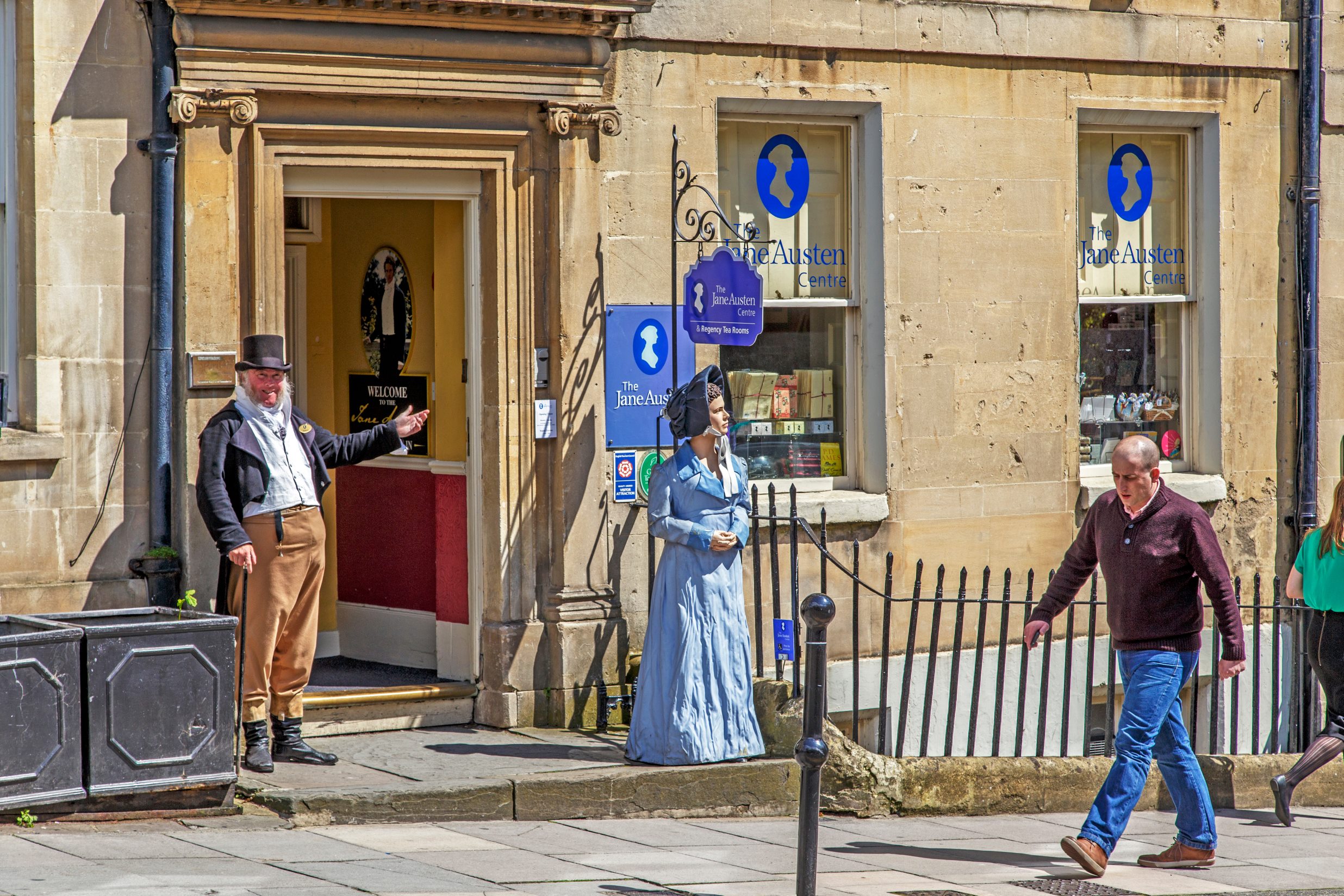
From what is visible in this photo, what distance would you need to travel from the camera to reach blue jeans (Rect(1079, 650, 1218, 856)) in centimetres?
670

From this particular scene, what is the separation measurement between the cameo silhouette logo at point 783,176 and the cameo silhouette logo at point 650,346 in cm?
112

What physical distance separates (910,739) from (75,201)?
5.60 metres

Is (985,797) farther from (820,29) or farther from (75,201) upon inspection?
(75,201)

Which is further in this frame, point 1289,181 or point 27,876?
point 1289,181

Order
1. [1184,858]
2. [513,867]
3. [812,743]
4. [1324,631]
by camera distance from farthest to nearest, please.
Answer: [1324,631] → [1184,858] → [513,867] → [812,743]

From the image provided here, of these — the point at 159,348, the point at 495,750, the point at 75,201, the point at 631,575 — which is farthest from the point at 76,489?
the point at 631,575

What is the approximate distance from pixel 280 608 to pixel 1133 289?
6.08m

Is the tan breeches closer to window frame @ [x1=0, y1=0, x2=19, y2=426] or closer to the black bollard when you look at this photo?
window frame @ [x1=0, y1=0, x2=19, y2=426]

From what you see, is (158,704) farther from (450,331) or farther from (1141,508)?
(1141,508)

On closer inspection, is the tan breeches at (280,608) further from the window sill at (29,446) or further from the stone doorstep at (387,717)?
the window sill at (29,446)

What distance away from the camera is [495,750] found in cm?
816

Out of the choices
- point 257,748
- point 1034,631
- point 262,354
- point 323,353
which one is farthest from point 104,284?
point 1034,631

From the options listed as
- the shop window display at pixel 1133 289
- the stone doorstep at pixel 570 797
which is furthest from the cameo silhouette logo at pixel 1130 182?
the stone doorstep at pixel 570 797

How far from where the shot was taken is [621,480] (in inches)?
355
